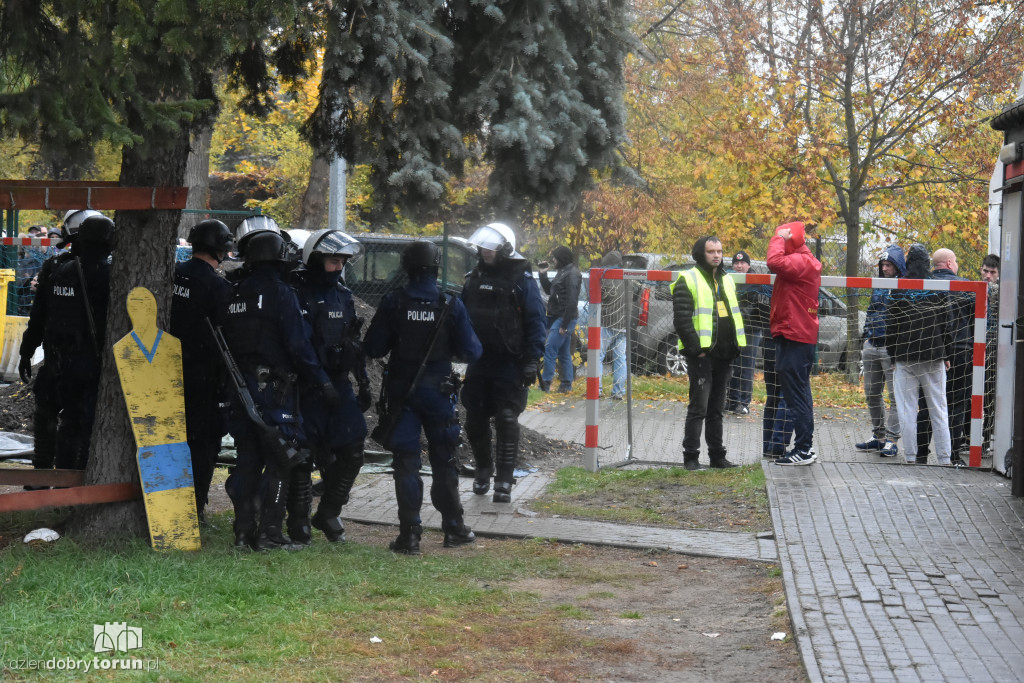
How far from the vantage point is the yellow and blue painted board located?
680 centimetres

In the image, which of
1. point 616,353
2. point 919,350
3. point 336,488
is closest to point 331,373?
point 336,488

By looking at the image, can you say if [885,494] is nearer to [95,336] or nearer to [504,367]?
[504,367]

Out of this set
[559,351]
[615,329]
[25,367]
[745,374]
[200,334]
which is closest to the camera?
[200,334]

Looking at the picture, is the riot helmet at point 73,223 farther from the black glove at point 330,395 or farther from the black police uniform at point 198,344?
the black glove at point 330,395

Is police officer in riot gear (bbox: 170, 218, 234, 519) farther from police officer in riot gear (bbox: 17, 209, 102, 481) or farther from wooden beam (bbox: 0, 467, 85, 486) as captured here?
police officer in riot gear (bbox: 17, 209, 102, 481)

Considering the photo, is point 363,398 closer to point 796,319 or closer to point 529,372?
→ point 529,372

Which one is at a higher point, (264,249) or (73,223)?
(73,223)

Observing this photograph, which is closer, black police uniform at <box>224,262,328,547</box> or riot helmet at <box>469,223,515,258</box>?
black police uniform at <box>224,262,328,547</box>

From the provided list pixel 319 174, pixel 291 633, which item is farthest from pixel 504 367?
pixel 319 174

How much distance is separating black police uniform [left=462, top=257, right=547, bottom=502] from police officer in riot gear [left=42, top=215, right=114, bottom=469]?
2.59 metres

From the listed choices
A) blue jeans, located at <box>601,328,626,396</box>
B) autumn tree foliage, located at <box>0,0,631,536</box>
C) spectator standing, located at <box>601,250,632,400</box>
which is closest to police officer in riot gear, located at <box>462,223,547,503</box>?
autumn tree foliage, located at <box>0,0,631,536</box>

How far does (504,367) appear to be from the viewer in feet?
29.2

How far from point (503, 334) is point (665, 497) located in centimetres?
190

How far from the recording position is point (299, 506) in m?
7.30
